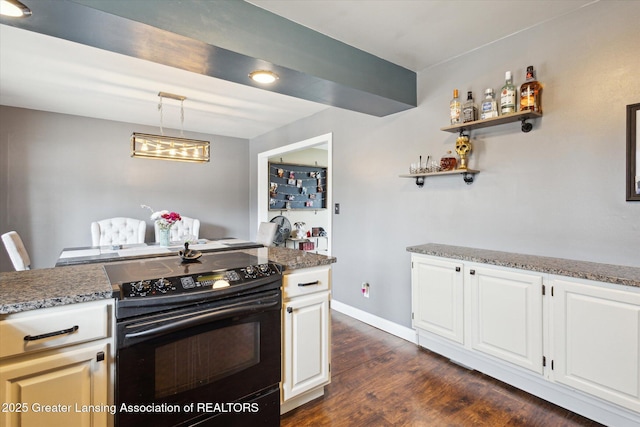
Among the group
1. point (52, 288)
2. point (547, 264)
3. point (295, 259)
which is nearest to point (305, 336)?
point (295, 259)

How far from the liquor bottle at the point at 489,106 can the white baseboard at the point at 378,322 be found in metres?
1.87

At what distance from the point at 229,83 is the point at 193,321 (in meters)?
2.40

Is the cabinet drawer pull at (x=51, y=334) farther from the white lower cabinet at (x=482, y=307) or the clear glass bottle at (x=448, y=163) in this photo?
the clear glass bottle at (x=448, y=163)

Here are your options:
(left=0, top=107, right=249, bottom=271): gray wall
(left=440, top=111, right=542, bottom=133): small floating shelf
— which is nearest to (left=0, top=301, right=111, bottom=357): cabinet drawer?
(left=440, top=111, right=542, bottom=133): small floating shelf

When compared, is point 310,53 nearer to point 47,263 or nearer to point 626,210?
point 626,210

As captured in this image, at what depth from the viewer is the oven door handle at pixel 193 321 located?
1229 mm

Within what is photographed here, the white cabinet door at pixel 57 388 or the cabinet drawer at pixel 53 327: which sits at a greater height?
the cabinet drawer at pixel 53 327

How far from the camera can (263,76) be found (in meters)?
2.06

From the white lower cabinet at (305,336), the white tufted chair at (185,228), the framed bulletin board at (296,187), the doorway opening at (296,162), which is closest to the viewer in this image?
the white lower cabinet at (305,336)

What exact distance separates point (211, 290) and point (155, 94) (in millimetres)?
2734

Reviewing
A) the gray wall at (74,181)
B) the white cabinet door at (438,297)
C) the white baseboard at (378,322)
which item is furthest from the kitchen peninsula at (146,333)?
the gray wall at (74,181)

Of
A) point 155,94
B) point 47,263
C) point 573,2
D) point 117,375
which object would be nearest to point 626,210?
point 573,2

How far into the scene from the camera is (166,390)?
1.30 metres

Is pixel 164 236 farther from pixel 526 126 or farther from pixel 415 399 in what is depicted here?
pixel 526 126
